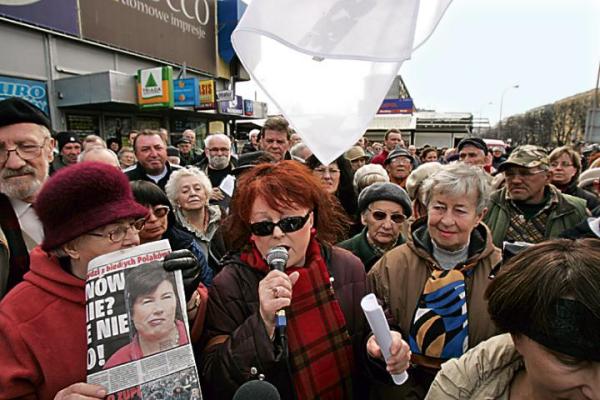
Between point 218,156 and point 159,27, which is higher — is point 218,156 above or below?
below

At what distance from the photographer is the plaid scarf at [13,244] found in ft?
5.71

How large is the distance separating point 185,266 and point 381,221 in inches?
65.4

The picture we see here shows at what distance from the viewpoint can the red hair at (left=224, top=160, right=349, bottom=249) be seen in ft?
5.40

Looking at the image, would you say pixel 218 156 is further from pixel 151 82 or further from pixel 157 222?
pixel 151 82

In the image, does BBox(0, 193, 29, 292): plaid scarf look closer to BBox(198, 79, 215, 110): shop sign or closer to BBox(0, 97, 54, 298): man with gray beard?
BBox(0, 97, 54, 298): man with gray beard

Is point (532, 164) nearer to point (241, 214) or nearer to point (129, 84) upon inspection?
point (241, 214)

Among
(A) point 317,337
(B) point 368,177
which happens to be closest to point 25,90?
(B) point 368,177

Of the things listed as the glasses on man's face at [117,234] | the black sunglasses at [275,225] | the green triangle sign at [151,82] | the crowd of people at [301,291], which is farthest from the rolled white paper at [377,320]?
the green triangle sign at [151,82]

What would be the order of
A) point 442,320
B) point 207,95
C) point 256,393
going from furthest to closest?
point 207,95
point 442,320
point 256,393

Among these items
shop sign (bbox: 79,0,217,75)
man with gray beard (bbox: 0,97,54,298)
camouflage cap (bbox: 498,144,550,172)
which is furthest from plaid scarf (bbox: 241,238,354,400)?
shop sign (bbox: 79,0,217,75)

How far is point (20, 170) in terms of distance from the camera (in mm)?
1956

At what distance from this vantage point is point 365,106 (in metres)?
1.21

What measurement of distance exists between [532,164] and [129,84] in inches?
592

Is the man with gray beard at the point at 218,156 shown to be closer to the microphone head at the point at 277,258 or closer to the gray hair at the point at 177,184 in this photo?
the gray hair at the point at 177,184
